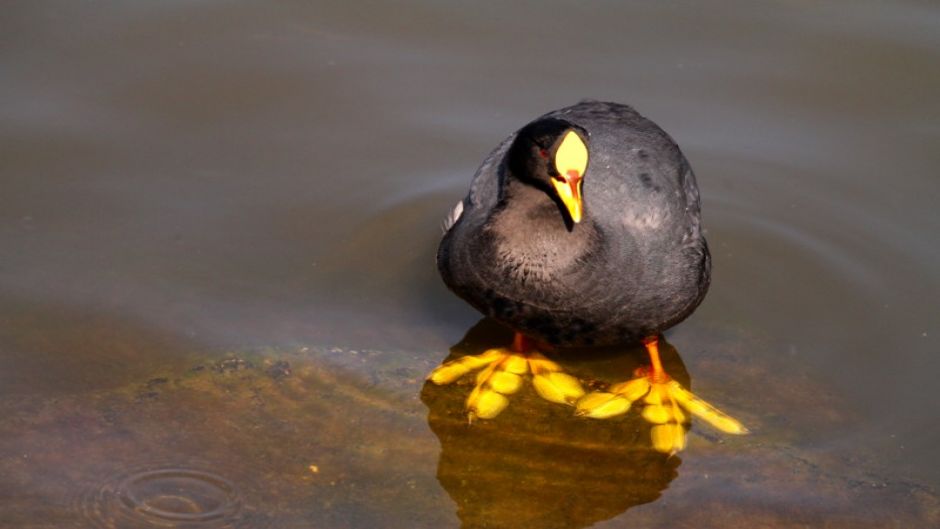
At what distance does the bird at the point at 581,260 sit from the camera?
17.3ft

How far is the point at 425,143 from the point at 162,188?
149cm

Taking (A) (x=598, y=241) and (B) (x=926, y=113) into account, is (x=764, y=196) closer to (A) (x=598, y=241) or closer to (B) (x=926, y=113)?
(B) (x=926, y=113)

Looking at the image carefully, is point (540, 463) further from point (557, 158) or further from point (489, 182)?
point (489, 182)

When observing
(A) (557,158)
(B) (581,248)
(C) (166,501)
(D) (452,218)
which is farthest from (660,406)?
(C) (166,501)

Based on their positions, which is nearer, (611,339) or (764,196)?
(611,339)

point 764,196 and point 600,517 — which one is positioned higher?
point 764,196

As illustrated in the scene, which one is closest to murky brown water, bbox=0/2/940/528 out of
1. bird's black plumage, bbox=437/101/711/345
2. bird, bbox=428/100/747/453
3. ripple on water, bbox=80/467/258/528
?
ripple on water, bbox=80/467/258/528

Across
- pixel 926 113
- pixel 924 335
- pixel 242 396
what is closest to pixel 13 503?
pixel 242 396

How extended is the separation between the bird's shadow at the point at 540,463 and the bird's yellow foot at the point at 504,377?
4 cm

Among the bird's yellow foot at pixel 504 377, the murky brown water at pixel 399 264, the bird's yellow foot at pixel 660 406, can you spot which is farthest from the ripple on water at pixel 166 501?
the bird's yellow foot at pixel 660 406

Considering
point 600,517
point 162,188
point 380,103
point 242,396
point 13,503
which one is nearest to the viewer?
point 13,503

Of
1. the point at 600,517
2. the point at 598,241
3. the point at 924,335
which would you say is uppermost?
the point at 598,241

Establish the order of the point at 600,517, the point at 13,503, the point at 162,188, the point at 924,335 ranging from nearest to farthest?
the point at 13,503 < the point at 600,517 < the point at 924,335 < the point at 162,188

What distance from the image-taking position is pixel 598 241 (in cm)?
534
